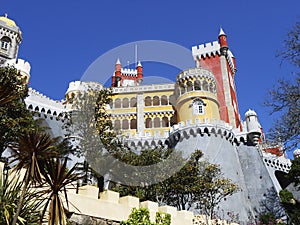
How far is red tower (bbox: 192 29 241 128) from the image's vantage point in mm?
48000

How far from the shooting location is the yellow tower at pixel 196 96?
139ft

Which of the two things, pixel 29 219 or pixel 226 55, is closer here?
pixel 29 219

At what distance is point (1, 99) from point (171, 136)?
32.7m

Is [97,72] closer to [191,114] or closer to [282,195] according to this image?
[191,114]

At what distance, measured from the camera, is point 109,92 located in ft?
88.7

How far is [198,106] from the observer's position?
140ft

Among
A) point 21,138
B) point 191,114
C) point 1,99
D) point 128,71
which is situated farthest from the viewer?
point 128,71

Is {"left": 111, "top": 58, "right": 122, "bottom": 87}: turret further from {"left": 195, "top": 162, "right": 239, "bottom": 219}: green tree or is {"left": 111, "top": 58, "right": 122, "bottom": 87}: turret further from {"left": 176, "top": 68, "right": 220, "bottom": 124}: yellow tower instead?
{"left": 195, "top": 162, "right": 239, "bottom": 219}: green tree

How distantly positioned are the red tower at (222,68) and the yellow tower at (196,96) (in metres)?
3.46

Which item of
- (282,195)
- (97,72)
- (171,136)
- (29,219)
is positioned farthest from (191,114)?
(29,219)

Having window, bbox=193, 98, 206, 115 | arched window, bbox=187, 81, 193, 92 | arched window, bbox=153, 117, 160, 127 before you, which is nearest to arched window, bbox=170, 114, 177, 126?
arched window, bbox=153, 117, 160, 127

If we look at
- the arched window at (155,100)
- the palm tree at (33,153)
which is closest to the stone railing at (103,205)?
the palm tree at (33,153)

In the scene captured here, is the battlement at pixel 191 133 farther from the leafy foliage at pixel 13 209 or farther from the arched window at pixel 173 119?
the leafy foliage at pixel 13 209

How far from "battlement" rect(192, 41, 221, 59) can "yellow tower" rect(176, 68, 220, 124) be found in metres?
7.64
